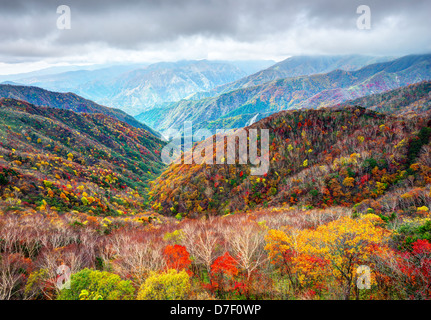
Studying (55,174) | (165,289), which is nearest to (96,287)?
(165,289)

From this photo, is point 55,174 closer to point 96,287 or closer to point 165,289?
point 96,287

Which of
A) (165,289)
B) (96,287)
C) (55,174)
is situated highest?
(55,174)

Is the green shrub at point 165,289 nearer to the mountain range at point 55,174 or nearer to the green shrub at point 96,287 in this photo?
the green shrub at point 96,287

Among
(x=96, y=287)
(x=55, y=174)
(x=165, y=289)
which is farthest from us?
(x=55, y=174)

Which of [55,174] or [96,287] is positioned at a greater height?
[55,174]

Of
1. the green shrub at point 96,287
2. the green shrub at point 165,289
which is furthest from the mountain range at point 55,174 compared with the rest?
the green shrub at point 165,289

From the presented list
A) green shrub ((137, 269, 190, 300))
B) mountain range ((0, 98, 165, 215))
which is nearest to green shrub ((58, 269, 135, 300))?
green shrub ((137, 269, 190, 300))
